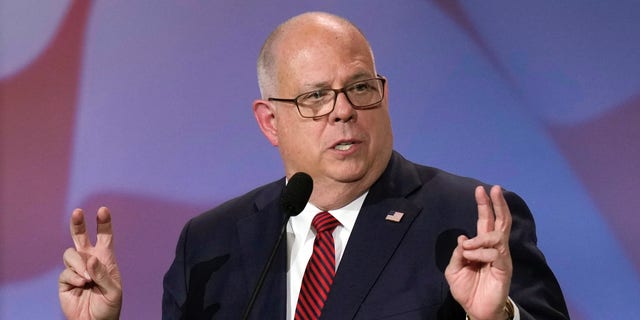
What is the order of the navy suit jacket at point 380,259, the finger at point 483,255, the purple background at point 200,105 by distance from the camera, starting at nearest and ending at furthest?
the finger at point 483,255 < the navy suit jacket at point 380,259 < the purple background at point 200,105

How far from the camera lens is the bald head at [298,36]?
272 cm

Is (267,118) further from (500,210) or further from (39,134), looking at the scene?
(39,134)

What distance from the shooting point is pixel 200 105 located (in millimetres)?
3561

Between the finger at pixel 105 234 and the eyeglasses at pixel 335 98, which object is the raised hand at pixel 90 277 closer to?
the finger at pixel 105 234

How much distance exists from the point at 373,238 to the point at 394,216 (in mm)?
89

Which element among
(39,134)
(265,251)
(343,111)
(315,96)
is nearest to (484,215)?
(343,111)

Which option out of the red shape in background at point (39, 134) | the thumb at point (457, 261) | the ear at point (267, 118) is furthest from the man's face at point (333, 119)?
the red shape in background at point (39, 134)

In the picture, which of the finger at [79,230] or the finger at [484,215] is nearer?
the finger at [484,215]

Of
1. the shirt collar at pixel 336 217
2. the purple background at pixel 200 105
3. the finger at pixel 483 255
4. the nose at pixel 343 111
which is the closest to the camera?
the finger at pixel 483 255

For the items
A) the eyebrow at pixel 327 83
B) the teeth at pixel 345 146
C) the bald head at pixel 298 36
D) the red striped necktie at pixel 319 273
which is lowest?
the red striped necktie at pixel 319 273

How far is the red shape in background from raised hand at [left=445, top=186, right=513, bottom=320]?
5.86 ft

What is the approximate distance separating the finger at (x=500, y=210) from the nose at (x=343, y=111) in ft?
1.91

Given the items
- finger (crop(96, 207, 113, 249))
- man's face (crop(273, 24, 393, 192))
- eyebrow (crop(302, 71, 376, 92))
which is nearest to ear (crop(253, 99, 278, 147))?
man's face (crop(273, 24, 393, 192))

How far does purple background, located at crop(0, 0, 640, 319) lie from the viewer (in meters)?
3.33
